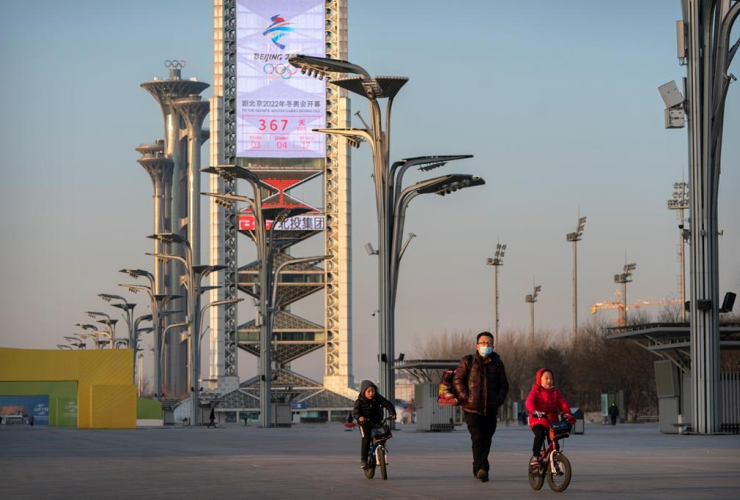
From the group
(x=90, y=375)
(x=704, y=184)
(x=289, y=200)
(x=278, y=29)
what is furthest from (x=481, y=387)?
(x=278, y=29)

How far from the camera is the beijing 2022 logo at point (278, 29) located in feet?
467

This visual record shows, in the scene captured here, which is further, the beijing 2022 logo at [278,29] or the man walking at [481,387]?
the beijing 2022 logo at [278,29]

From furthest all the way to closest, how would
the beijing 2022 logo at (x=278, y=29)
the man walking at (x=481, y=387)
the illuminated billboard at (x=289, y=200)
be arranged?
1. the illuminated billboard at (x=289, y=200)
2. the beijing 2022 logo at (x=278, y=29)
3. the man walking at (x=481, y=387)

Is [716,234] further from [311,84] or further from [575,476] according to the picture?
[311,84]

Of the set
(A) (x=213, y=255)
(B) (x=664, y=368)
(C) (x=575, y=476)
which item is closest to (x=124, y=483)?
(C) (x=575, y=476)

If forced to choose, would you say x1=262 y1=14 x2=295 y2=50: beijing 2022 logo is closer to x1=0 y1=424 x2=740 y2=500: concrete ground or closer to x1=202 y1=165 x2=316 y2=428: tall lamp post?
x1=202 y1=165 x2=316 y2=428: tall lamp post

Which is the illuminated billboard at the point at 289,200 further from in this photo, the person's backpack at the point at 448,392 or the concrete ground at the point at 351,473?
the person's backpack at the point at 448,392

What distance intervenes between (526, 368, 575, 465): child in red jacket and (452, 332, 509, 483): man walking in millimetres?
861

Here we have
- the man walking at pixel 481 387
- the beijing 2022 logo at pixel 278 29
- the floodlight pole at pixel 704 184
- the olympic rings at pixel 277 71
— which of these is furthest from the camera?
the beijing 2022 logo at pixel 278 29

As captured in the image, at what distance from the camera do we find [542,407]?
53.0 feet

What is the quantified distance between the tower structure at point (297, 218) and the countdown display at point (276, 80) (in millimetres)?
197

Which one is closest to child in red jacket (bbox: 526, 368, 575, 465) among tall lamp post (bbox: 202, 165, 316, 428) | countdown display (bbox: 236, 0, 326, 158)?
tall lamp post (bbox: 202, 165, 316, 428)

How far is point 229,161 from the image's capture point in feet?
464

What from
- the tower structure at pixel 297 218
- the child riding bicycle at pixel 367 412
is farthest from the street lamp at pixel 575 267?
the child riding bicycle at pixel 367 412
